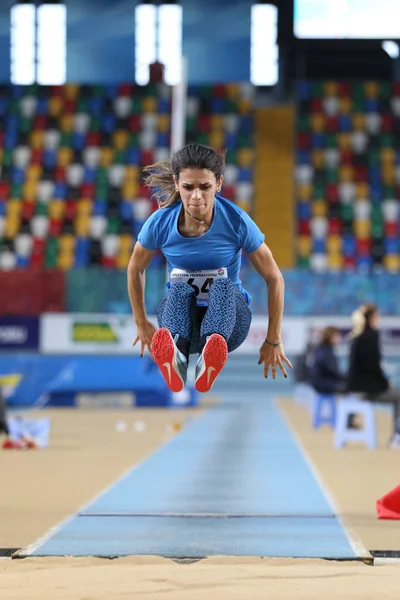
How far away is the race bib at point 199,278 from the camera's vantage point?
514 centimetres

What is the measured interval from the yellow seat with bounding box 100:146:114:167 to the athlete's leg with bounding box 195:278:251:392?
2033 cm

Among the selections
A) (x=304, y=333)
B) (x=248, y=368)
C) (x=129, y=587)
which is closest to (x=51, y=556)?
(x=129, y=587)

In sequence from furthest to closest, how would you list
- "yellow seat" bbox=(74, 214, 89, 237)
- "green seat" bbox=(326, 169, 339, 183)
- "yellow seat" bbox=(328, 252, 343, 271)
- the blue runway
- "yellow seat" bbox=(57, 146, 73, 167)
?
1. "yellow seat" bbox=(57, 146, 73, 167)
2. "green seat" bbox=(326, 169, 339, 183)
3. "yellow seat" bbox=(74, 214, 89, 237)
4. "yellow seat" bbox=(328, 252, 343, 271)
5. the blue runway

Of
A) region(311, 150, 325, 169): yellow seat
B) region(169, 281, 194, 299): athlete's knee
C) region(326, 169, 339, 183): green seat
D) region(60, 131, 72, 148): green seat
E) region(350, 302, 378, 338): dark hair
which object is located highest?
region(60, 131, 72, 148): green seat

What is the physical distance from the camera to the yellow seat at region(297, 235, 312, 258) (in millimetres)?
23516

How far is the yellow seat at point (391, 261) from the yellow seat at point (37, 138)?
28.0 feet

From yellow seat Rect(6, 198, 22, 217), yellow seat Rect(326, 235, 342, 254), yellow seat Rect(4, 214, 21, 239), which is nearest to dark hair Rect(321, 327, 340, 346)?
yellow seat Rect(326, 235, 342, 254)

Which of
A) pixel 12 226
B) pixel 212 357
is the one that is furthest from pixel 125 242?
pixel 212 357

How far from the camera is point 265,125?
25.4m

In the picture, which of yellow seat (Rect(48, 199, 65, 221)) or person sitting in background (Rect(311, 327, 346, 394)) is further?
yellow seat (Rect(48, 199, 65, 221))

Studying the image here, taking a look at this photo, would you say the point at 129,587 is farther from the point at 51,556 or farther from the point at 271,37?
the point at 271,37

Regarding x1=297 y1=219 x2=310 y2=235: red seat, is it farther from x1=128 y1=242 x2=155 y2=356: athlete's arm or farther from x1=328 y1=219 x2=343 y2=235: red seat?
x1=128 y1=242 x2=155 y2=356: athlete's arm

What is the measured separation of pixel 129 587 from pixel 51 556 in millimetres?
722

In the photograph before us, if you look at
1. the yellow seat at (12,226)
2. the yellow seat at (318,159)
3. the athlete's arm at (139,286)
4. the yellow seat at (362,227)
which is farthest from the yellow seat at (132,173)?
the athlete's arm at (139,286)
